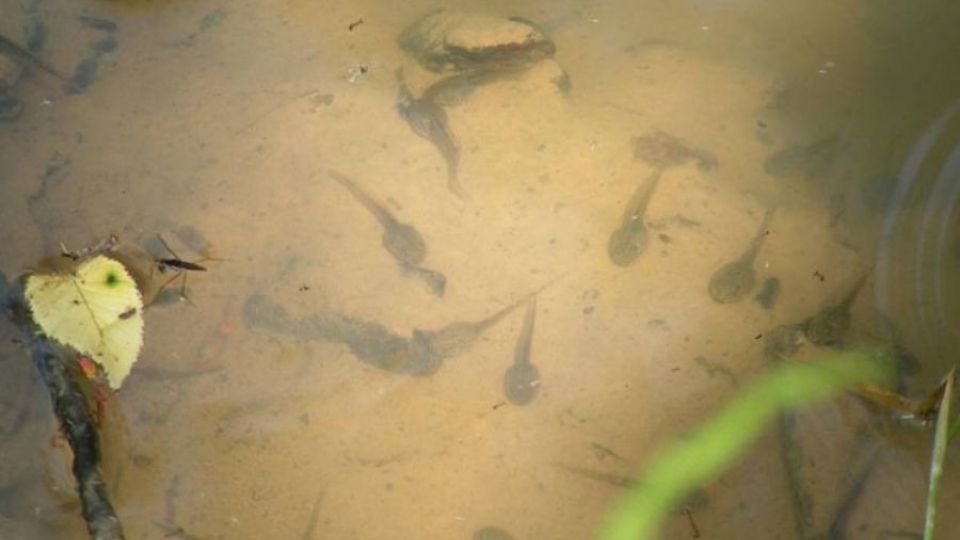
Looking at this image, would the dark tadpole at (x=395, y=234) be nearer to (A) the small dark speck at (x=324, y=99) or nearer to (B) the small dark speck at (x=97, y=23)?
(A) the small dark speck at (x=324, y=99)

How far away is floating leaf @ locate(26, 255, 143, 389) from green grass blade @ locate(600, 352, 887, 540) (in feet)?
4.56

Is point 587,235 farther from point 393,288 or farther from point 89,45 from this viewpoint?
point 89,45

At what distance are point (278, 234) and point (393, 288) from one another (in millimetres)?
400

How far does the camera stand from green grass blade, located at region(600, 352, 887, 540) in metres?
2.24

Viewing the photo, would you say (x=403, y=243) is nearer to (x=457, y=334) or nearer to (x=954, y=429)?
(x=457, y=334)

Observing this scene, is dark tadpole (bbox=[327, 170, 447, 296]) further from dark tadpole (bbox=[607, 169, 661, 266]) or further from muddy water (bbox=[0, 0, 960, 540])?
dark tadpole (bbox=[607, 169, 661, 266])

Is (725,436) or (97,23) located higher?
(97,23)

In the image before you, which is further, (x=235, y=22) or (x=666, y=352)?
(x=235, y=22)

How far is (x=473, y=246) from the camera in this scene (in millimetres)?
2547

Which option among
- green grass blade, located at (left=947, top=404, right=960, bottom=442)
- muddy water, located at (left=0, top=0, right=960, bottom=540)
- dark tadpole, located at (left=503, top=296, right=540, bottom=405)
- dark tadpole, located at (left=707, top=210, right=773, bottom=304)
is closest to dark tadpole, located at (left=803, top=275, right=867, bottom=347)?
muddy water, located at (left=0, top=0, right=960, bottom=540)

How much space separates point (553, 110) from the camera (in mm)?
2766

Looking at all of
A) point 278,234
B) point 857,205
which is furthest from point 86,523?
point 857,205

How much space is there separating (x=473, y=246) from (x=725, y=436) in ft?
2.90

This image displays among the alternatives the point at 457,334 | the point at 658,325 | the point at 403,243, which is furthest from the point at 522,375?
the point at 403,243
